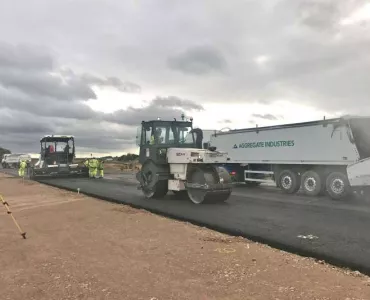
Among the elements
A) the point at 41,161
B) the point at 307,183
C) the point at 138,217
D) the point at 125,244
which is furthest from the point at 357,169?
the point at 41,161

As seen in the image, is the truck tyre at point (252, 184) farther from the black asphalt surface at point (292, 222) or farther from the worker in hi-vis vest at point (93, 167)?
the worker in hi-vis vest at point (93, 167)

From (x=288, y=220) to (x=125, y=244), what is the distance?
4062 millimetres

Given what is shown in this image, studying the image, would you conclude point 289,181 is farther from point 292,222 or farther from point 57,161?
point 57,161

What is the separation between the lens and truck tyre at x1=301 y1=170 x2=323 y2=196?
15.9 m

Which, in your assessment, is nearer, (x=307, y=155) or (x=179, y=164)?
(x=179, y=164)

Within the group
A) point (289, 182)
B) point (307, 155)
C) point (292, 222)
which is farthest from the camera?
point (289, 182)

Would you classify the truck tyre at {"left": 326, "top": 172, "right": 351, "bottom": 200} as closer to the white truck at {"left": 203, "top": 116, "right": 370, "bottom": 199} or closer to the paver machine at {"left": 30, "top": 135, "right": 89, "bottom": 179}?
the white truck at {"left": 203, "top": 116, "right": 370, "bottom": 199}

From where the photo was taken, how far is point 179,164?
45.1ft

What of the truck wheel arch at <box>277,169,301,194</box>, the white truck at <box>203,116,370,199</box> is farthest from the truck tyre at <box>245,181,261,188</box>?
the truck wheel arch at <box>277,169,301,194</box>

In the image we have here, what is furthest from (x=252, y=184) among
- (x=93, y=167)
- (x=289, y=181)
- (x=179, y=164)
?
(x=93, y=167)

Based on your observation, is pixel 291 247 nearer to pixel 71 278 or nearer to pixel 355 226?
pixel 355 226

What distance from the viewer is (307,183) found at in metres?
16.4

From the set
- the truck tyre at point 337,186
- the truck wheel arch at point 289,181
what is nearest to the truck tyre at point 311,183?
the truck wheel arch at point 289,181

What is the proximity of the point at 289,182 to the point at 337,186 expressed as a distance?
2644 mm
